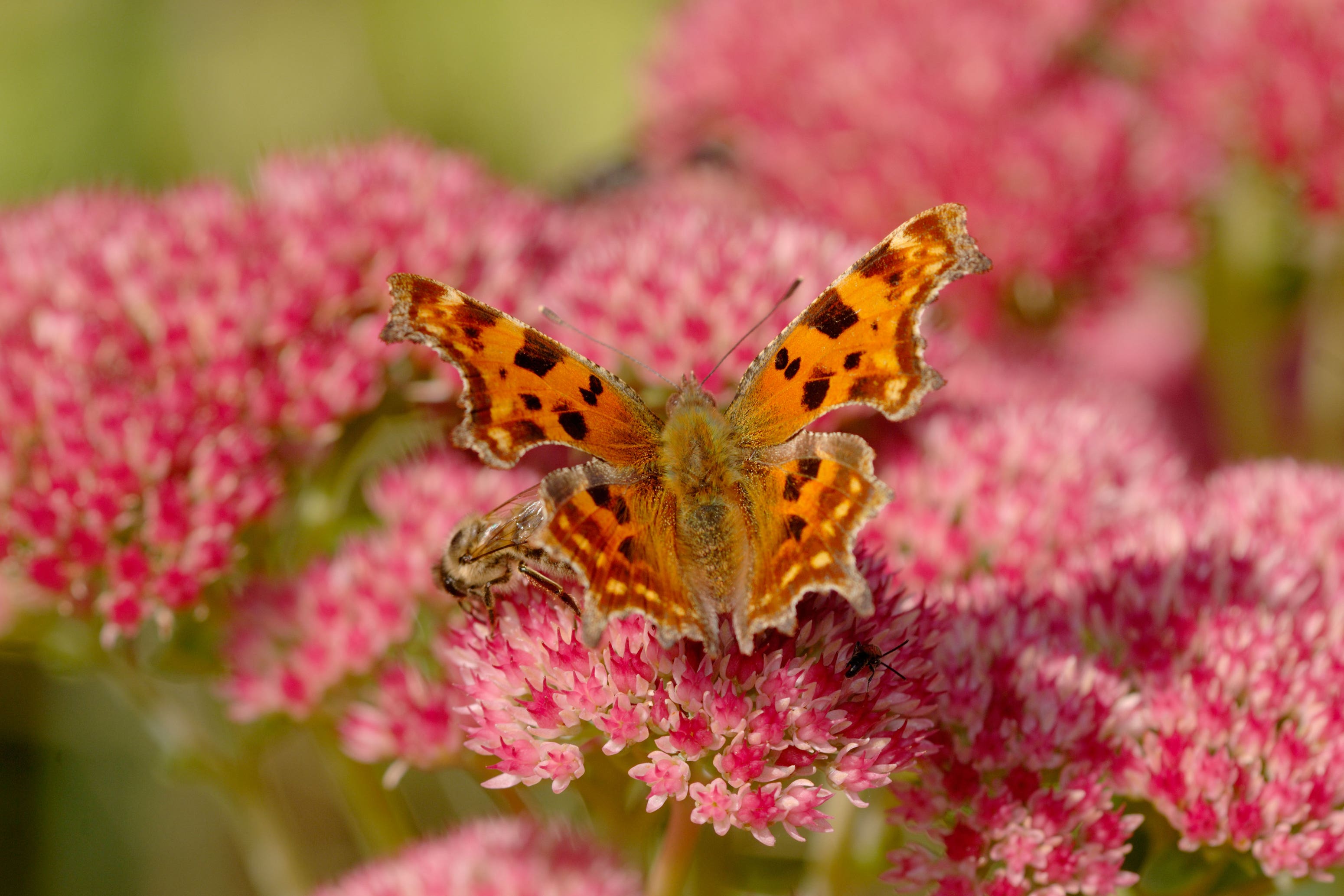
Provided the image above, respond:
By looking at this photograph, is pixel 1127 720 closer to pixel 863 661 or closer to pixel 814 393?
pixel 863 661

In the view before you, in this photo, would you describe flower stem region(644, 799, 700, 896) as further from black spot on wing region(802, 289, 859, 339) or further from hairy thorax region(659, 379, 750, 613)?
black spot on wing region(802, 289, 859, 339)

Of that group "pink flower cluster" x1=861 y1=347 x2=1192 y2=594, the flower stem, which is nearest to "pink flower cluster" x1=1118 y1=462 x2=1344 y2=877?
"pink flower cluster" x1=861 y1=347 x2=1192 y2=594

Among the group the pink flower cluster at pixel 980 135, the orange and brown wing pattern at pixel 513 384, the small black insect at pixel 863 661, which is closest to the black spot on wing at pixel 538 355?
the orange and brown wing pattern at pixel 513 384

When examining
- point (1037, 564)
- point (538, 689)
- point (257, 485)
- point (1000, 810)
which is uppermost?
point (257, 485)

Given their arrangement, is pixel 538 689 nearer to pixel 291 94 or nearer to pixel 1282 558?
pixel 1282 558

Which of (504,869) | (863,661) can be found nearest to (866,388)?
(863,661)

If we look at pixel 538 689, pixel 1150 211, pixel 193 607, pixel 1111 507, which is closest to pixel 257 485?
pixel 193 607
